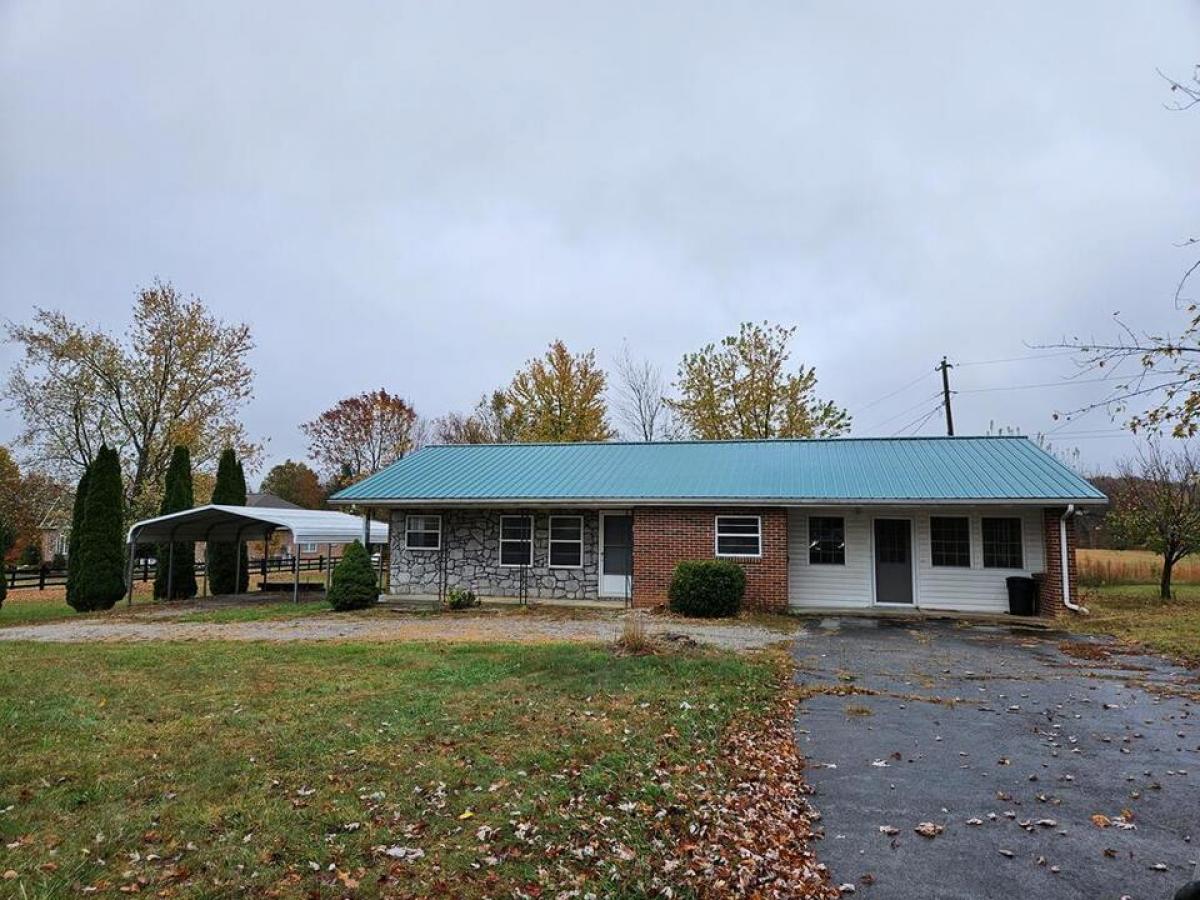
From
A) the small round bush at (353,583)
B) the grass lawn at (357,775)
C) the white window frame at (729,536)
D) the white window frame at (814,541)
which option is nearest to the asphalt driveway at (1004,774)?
the grass lawn at (357,775)

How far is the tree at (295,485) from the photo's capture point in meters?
57.0

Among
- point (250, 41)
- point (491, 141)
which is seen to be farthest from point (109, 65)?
point (491, 141)

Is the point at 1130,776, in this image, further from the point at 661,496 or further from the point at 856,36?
the point at 661,496

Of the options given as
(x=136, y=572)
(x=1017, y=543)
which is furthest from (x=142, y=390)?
(x=1017, y=543)

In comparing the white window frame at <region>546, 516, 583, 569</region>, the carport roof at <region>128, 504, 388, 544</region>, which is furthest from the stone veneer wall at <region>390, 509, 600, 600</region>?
the carport roof at <region>128, 504, 388, 544</region>

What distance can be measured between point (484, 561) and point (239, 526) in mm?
8920

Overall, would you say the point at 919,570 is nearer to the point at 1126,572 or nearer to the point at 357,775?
the point at 1126,572

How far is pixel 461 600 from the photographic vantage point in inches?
639

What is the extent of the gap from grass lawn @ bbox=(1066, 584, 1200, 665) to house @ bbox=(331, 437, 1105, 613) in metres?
0.95

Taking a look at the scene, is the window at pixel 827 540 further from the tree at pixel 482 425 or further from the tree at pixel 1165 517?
the tree at pixel 482 425

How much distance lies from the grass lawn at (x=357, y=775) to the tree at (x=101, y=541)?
40.5ft

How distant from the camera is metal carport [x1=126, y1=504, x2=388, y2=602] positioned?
60.0ft

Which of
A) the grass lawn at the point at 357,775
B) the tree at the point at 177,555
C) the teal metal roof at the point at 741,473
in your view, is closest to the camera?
the grass lawn at the point at 357,775

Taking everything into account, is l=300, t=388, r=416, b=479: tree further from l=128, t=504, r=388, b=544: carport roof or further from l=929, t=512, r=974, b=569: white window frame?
l=929, t=512, r=974, b=569: white window frame
